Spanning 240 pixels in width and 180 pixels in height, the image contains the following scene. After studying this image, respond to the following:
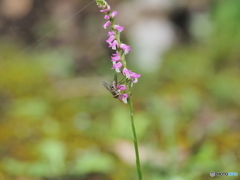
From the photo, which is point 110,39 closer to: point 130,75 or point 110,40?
point 110,40

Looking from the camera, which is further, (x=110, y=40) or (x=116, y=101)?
(x=116, y=101)

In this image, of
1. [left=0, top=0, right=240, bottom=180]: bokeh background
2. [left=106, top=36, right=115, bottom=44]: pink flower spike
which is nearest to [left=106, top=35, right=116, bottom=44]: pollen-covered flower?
[left=106, top=36, right=115, bottom=44]: pink flower spike

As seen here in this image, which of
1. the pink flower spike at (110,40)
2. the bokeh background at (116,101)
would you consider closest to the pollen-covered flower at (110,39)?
the pink flower spike at (110,40)

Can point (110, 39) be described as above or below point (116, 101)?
below

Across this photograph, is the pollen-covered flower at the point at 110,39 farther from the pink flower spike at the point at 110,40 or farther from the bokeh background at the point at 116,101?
the bokeh background at the point at 116,101

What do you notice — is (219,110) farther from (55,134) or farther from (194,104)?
(55,134)

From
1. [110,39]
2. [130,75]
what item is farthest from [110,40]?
[130,75]

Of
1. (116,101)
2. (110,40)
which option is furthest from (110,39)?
(116,101)

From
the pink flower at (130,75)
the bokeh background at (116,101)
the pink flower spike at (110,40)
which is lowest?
the pink flower at (130,75)

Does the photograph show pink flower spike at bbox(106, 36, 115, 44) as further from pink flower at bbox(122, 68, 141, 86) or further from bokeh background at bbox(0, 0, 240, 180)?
bokeh background at bbox(0, 0, 240, 180)

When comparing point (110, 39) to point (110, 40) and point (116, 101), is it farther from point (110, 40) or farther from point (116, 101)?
point (116, 101)
